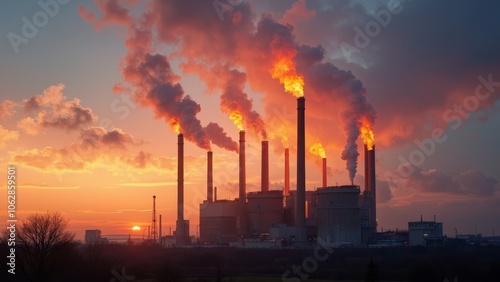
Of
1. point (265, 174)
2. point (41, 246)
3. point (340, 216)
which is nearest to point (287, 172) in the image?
point (265, 174)

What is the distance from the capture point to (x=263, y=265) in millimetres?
72750

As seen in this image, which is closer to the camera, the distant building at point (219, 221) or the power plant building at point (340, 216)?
the power plant building at point (340, 216)

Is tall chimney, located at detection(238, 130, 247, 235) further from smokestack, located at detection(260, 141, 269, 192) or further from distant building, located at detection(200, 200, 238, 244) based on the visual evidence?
smokestack, located at detection(260, 141, 269, 192)

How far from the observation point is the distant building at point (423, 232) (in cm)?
8769

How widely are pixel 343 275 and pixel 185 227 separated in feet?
122

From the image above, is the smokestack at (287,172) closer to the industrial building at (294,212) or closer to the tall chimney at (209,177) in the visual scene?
the industrial building at (294,212)

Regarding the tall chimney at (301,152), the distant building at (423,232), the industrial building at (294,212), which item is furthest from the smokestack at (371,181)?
the tall chimney at (301,152)

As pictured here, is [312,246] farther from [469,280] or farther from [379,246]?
[469,280]

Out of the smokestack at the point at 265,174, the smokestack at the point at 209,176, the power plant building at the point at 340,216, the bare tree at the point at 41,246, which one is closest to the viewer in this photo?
the bare tree at the point at 41,246

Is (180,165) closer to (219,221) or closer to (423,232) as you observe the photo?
(219,221)

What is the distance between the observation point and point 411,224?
90562 millimetres

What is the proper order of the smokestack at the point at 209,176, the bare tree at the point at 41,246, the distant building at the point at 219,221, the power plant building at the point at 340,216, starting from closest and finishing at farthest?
the bare tree at the point at 41,246 → the power plant building at the point at 340,216 → the smokestack at the point at 209,176 → the distant building at the point at 219,221

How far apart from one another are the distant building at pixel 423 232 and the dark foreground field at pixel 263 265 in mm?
4823

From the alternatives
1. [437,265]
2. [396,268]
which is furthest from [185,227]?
[437,265]
